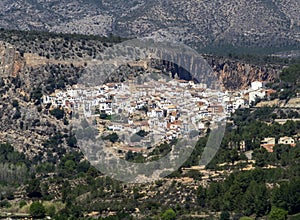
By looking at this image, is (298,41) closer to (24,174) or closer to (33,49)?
(33,49)

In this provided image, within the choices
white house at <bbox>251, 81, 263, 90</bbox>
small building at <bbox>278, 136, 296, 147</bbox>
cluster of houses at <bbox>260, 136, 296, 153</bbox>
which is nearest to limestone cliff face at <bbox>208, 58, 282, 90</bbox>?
white house at <bbox>251, 81, 263, 90</bbox>

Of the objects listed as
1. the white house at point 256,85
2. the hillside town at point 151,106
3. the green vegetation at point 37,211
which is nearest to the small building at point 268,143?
the hillside town at point 151,106

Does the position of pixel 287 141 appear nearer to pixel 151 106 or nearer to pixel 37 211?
pixel 151 106

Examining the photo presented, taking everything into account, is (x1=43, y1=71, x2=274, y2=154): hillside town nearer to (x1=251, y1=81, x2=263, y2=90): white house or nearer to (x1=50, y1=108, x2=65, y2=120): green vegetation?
(x1=50, y1=108, x2=65, y2=120): green vegetation

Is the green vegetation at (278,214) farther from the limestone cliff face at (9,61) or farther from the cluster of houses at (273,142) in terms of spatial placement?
the limestone cliff face at (9,61)

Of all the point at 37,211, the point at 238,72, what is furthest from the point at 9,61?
the point at 37,211

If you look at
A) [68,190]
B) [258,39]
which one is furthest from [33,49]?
[258,39]
